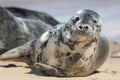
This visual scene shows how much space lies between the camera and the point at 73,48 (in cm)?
571

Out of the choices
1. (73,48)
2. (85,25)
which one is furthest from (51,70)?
(85,25)

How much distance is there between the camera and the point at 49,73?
588 cm

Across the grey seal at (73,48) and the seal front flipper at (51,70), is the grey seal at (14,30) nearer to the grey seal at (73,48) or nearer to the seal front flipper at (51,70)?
the grey seal at (73,48)

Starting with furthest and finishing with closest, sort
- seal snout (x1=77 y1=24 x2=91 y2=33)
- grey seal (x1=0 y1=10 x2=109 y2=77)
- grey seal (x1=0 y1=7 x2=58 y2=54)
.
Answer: grey seal (x1=0 y1=7 x2=58 y2=54), grey seal (x1=0 y1=10 x2=109 y2=77), seal snout (x1=77 y1=24 x2=91 y2=33)

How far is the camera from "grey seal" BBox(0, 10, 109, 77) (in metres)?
5.50

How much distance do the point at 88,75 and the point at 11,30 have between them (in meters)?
2.79

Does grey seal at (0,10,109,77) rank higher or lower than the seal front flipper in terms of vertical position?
higher

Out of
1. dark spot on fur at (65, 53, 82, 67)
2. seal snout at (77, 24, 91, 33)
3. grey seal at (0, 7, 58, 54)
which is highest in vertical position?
seal snout at (77, 24, 91, 33)

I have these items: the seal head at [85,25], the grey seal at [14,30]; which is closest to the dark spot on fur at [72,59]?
the seal head at [85,25]

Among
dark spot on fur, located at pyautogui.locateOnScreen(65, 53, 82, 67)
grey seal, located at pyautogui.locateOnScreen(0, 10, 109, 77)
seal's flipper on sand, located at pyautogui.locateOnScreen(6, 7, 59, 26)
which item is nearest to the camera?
grey seal, located at pyautogui.locateOnScreen(0, 10, 109, 77)

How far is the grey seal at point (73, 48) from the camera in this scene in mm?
5504

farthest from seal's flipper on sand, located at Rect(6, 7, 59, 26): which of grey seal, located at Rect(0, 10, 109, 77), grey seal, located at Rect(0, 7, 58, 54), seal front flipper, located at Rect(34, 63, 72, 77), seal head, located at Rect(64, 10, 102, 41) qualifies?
seal head, located at Rect(64, 10, 102, 41)

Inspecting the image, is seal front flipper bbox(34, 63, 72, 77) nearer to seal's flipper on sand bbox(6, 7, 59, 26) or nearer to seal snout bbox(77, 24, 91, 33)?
seal snout bbox(77, 24, 91, 33)

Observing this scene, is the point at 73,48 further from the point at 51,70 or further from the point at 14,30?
the point at 14,30
